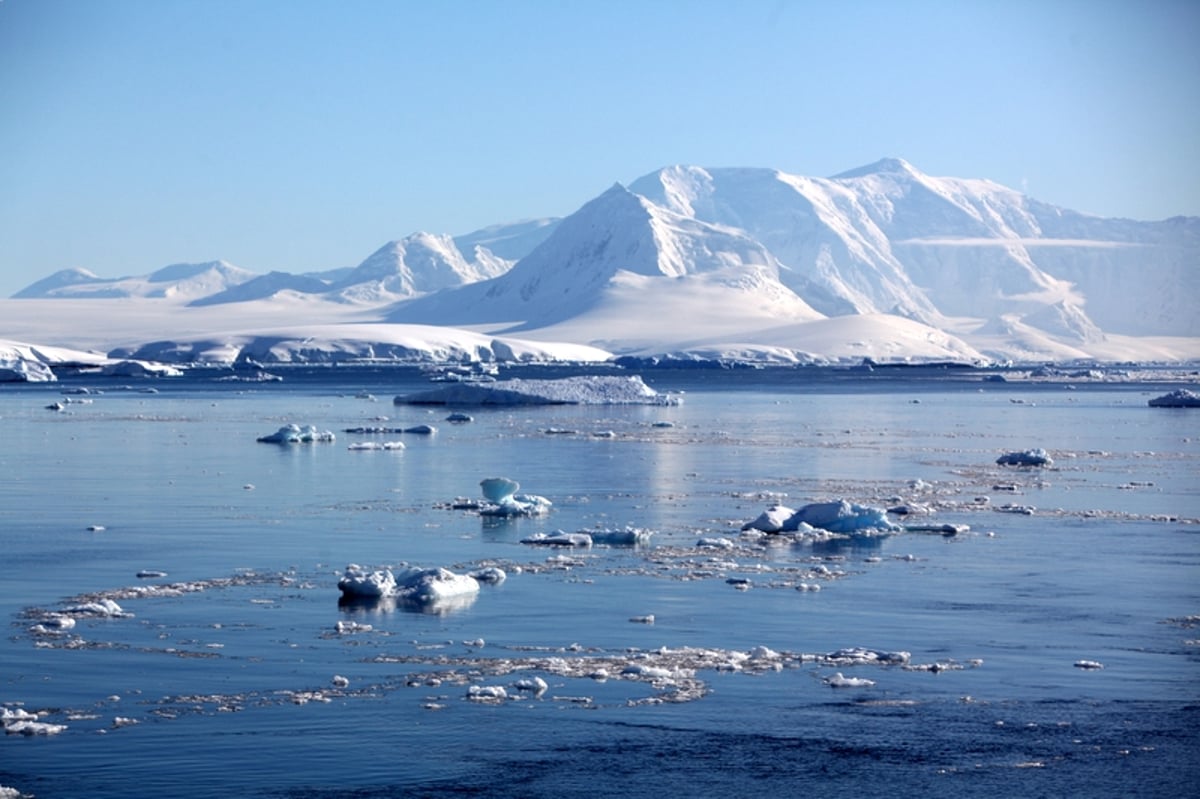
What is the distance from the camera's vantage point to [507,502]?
728 inches

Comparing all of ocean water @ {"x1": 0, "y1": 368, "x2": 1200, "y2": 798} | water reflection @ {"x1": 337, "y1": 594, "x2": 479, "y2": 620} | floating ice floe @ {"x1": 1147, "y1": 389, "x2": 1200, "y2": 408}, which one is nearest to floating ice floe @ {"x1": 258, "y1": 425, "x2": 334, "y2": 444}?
ocean water @ {"x1": 0, "y1": 368, "x2": 1200, "y2": 798}

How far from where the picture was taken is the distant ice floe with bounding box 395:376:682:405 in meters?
48.2

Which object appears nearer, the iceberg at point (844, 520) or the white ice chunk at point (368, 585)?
the white ice chunk at point (368, 585)

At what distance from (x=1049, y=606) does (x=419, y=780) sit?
6.39m

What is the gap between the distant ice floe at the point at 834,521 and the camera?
1702 cm

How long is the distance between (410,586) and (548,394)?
36.2m

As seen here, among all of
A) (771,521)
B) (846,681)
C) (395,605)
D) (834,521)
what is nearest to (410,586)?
(395,605)

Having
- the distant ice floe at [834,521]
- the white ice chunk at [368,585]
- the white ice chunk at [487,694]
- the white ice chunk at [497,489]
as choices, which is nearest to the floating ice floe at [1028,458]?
the distant ice floe at [834,521]

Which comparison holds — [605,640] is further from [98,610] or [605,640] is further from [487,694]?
[98,610]

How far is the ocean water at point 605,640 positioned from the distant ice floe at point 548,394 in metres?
23.7

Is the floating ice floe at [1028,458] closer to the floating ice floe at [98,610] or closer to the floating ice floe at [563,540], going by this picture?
the floating ice floe at [563,540]

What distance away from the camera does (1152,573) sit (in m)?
14.4

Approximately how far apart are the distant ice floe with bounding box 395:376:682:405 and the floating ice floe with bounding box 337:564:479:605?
114 ft

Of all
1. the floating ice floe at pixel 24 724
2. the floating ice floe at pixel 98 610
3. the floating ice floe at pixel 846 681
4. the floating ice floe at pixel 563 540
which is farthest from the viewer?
the floating ice floe at pixel 563 540
